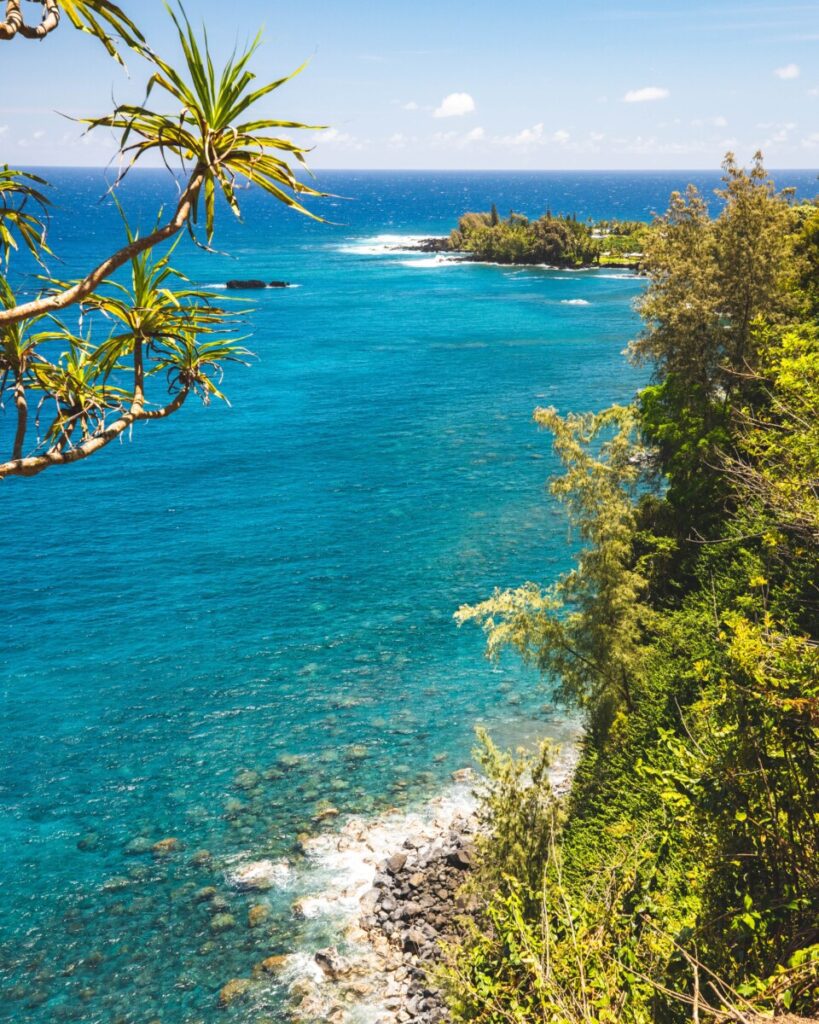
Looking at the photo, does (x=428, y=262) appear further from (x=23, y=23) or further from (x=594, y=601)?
(x=23, y=23)

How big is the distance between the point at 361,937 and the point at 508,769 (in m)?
7.32

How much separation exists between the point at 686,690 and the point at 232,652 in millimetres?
21868

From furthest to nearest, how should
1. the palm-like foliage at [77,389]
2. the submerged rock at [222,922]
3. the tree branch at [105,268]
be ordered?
the submerged rock at [222,922] → the palm-like foliage at [77,389] → the tree branch at [105,268]

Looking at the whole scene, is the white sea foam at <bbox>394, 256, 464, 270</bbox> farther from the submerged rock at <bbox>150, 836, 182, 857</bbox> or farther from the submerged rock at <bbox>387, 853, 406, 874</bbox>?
the submerged rock at <bbox>387, 853, 406, 874</bbox>

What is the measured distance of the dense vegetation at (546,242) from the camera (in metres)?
152

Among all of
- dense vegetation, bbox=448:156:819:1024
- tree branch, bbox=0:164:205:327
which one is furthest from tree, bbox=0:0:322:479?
dense vegetation, bbox=448:156:819:1024

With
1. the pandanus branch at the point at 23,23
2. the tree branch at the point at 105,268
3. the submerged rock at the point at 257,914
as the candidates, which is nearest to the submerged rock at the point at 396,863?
the submerged rock at the point at 257,914

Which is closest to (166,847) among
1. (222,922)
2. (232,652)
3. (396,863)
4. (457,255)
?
(222,922)

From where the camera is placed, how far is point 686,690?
23797mm

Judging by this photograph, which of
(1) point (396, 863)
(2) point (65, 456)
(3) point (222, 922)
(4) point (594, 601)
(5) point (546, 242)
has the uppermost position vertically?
(5) point (546, 242)

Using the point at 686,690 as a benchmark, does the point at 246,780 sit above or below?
below

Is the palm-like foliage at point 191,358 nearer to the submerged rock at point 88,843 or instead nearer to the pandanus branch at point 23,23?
the pandanus branch at point 23,23

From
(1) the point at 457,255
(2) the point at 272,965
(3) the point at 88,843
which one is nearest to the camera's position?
(2) the point at 272,965

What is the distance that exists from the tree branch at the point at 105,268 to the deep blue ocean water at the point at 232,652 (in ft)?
69.3
